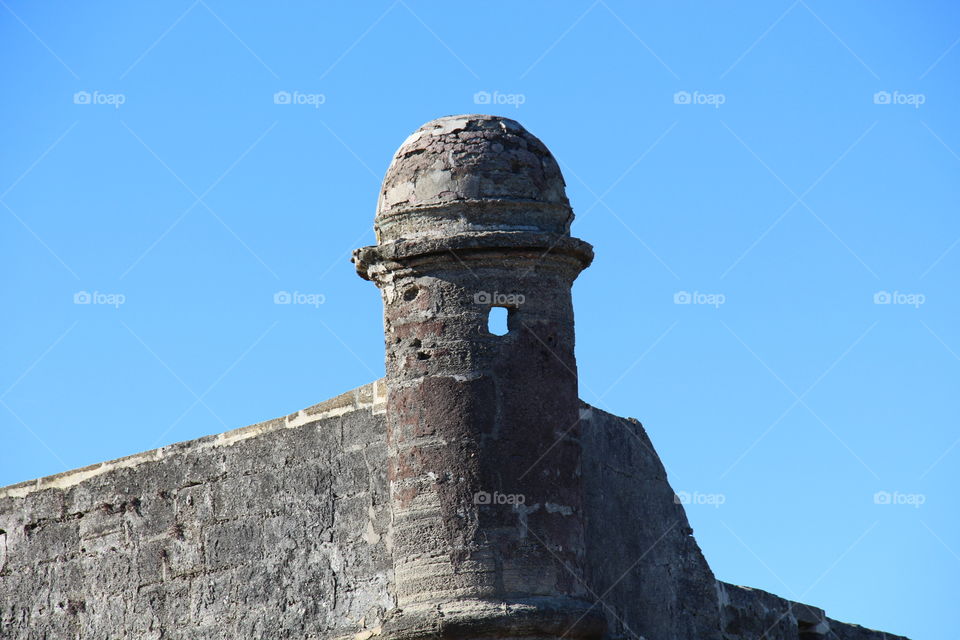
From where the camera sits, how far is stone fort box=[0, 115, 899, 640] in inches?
334

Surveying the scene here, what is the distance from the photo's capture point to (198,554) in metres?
9.59

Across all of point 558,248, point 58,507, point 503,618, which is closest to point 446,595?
point 503,618

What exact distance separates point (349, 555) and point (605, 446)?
142 cm

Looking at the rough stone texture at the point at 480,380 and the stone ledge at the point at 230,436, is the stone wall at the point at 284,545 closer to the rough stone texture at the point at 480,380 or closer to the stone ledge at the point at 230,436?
the stone ledge at the point at 230,436

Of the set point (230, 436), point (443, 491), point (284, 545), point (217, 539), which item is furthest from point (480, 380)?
point (217, 539)

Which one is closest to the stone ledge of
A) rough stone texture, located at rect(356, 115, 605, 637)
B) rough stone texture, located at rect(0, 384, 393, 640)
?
rough stone texture, located at rect(0, 384, 393, 640)

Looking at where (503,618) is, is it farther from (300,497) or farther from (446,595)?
(300,497)

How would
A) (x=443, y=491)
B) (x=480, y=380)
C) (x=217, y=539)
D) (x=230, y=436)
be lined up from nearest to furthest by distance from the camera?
(x=443, y=491) < (x=480, y=380) < (x=217, y=539) < (x=230, y=436)

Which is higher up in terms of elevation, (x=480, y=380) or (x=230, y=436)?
(x=230, y=436)

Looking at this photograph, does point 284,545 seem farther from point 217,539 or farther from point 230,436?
point 230,436

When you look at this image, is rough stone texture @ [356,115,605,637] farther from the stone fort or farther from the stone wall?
the stone wall

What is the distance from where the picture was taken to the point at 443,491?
27.9ft

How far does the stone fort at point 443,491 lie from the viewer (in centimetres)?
849

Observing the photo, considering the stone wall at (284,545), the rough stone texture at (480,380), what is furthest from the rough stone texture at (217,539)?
the rough stone texture at (480,380)
